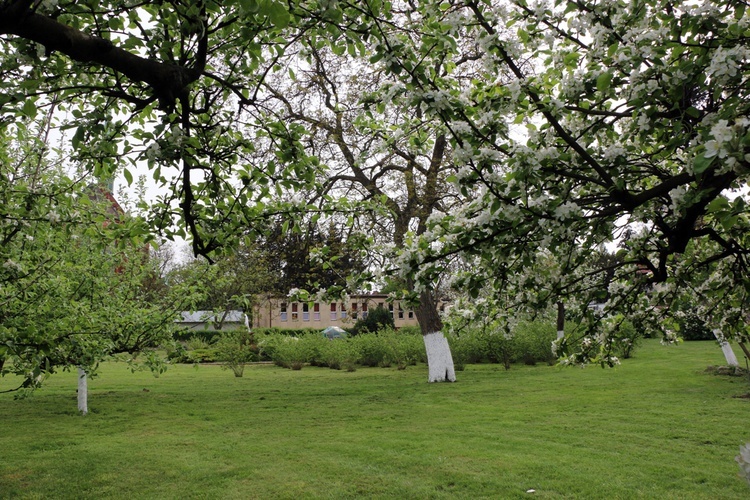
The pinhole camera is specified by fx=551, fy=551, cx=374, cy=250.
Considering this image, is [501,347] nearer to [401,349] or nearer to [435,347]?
[401,349]

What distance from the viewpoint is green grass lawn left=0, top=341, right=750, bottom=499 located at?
6.14 meters

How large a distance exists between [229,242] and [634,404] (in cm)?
931

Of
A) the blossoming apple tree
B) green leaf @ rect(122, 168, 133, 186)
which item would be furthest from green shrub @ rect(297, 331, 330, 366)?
green leaf @ rect(122, 168, 133, 186)

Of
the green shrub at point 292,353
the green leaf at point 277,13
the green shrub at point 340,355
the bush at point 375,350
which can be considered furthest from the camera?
the green shrub at point 292,353

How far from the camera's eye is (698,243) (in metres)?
4.98

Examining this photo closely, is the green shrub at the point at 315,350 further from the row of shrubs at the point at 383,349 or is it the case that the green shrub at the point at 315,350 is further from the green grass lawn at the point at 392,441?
the green grass lawn at the point at 392,441

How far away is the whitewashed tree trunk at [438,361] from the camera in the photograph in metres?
15.7

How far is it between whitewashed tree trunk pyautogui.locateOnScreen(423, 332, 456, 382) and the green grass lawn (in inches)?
33.8

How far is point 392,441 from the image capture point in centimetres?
830

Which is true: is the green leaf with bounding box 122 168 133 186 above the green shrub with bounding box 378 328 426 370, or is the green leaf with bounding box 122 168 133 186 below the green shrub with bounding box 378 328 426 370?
above

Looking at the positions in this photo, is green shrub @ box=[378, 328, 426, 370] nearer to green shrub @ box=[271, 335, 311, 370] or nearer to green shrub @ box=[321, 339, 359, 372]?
green shrub @ box=[321, 339, 359, 372]

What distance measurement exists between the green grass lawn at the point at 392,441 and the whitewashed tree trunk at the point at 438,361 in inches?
33.8

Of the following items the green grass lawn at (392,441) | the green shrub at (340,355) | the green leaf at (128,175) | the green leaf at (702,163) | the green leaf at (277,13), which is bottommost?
the green grass lawn at (392,441)

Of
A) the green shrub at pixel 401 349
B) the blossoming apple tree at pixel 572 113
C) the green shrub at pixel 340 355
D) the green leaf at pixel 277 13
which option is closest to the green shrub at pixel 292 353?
the green shrub at pixel 340 355
